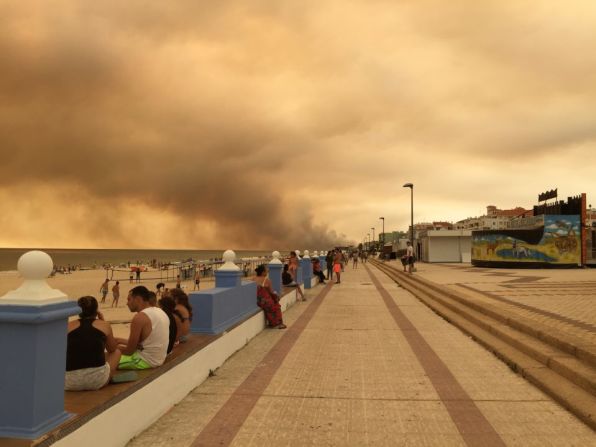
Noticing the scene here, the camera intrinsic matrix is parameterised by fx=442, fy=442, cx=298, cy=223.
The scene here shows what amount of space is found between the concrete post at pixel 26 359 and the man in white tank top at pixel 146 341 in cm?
162

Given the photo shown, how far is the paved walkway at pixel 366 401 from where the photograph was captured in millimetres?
4145

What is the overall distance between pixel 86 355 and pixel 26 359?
939 mm

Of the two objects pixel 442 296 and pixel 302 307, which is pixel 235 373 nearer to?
pixel 302 307

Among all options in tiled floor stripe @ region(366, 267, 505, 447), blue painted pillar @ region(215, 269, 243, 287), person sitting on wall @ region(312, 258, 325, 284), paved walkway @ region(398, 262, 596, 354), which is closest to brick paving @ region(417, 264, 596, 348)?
paved walkway @ region(398, 262, 596, 354)

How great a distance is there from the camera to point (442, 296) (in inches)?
570

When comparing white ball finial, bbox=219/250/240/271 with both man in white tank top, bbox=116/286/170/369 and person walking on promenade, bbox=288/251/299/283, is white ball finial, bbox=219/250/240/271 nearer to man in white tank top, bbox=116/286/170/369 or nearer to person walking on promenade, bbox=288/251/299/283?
man in white tank top, bbox=116/286/170/369

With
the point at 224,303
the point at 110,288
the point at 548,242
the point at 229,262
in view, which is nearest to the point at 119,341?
the point at 224,303

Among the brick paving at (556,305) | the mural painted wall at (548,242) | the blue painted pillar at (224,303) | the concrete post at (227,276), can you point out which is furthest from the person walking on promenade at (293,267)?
the mural painted wall at (548,242)

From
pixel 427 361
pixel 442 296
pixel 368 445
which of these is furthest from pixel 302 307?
pixel 368 445

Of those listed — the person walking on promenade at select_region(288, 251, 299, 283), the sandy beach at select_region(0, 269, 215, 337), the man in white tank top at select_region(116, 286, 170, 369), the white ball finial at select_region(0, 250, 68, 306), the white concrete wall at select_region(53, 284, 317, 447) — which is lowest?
the sandy beach at select_region(0, 269, 215, 337)

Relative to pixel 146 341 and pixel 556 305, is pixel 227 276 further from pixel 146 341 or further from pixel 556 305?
pixel 556 305

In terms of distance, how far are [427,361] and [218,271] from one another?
3.96 m

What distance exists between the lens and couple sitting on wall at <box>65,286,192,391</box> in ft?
12.8

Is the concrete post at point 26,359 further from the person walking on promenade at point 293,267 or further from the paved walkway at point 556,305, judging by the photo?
the person walking on promenade at point 293,267
